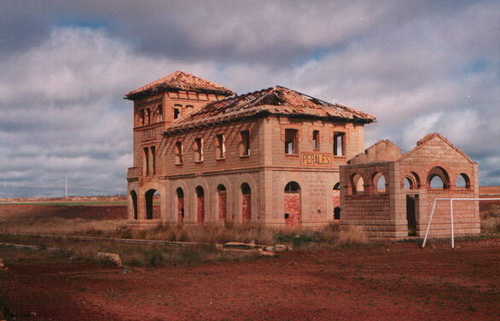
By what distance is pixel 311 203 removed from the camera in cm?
3341

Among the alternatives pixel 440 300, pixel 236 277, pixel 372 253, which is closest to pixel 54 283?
pixel 236 277

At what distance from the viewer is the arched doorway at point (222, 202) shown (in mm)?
35250

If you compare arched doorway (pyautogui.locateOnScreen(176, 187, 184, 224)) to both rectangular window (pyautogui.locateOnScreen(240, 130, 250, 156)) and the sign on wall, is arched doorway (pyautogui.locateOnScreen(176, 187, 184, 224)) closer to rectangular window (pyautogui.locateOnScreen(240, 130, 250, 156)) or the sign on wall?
rectangular window (pyautogui.locateOnScreen(240, 130, 250, 156))

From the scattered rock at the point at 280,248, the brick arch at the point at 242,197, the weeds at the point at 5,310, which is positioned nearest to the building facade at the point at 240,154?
the brick arch at the point at 242,197

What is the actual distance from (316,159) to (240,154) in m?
4.38

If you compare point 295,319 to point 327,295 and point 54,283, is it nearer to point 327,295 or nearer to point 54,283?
point 327,295

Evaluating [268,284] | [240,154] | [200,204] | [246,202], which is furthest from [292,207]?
[268,284]

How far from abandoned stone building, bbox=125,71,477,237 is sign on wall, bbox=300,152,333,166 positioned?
0.20 ft

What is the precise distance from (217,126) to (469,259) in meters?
19.6

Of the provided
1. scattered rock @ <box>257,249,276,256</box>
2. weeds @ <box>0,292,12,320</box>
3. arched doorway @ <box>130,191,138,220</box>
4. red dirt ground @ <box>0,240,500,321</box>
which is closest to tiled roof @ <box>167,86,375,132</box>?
arched doorway @ <box>130,191,138,220</box>

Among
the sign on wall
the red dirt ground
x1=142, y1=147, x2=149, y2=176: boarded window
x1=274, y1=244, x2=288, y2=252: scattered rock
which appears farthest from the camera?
x1=142, y1=147, x2=149, y2=176: boarded window

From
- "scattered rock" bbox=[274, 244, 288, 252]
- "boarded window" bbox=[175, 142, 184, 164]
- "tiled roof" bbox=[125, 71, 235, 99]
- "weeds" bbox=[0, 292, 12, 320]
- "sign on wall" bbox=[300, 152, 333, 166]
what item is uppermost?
"tiled roof" bbox=[125, 71, 235, 99]

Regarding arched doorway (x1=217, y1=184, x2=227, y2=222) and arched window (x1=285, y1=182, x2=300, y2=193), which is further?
arched doorway (x1=217, y1=184, x2=227, y2=222)

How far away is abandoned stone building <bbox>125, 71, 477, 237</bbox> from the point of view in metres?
26.4
